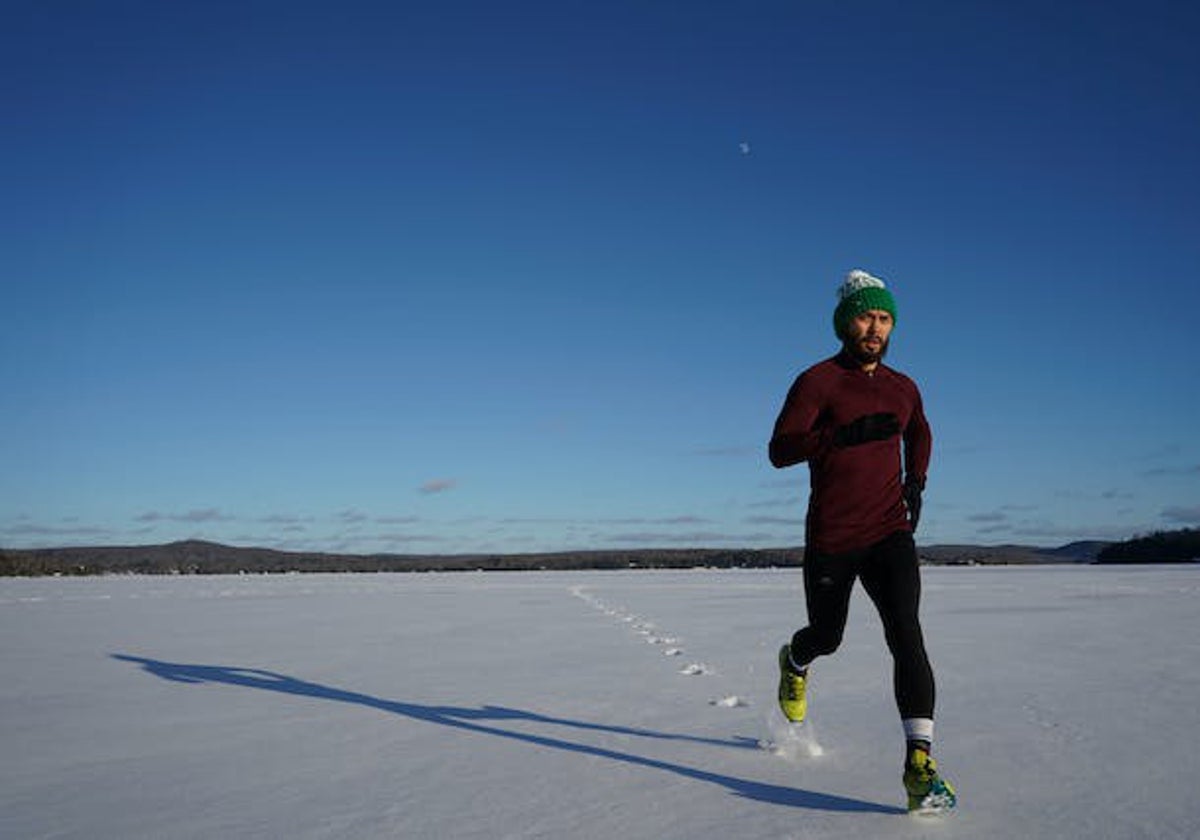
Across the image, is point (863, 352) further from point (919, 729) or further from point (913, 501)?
point (919, 729)

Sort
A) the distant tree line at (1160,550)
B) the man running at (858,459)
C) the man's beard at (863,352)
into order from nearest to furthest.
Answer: the man running at (858,459) < the man's beard at (863,352) < the distant tree line at (1160,550)

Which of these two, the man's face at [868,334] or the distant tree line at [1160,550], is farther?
the distant tree line at [1160,550]

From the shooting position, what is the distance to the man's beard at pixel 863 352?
11.1ft

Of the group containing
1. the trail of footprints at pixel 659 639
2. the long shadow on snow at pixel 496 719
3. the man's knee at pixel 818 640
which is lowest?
the long shadow on snow at pixel 496 719

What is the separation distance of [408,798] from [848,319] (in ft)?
7.29

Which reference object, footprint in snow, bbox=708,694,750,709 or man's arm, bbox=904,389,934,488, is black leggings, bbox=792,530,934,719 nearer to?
man's arm, bbox=904,389,934,488

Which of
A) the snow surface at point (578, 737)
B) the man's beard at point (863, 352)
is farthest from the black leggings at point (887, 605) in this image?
the man's beard at point (863, 352)

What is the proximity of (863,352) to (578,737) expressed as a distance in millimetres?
1961

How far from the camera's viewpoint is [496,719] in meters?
4.29

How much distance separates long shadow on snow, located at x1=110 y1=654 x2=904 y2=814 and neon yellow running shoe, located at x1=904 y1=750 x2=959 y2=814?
0.08 m

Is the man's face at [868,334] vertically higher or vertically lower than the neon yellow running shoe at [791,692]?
higher

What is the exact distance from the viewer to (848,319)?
3.38 meters

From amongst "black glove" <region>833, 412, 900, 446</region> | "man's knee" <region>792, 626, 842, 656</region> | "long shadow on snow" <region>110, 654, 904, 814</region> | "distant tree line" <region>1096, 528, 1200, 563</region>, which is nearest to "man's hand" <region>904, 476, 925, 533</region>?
"black glove" <region>833, 412, 900, 446</region>

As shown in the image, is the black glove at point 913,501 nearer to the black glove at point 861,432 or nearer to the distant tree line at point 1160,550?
the black glove at point 861,432
